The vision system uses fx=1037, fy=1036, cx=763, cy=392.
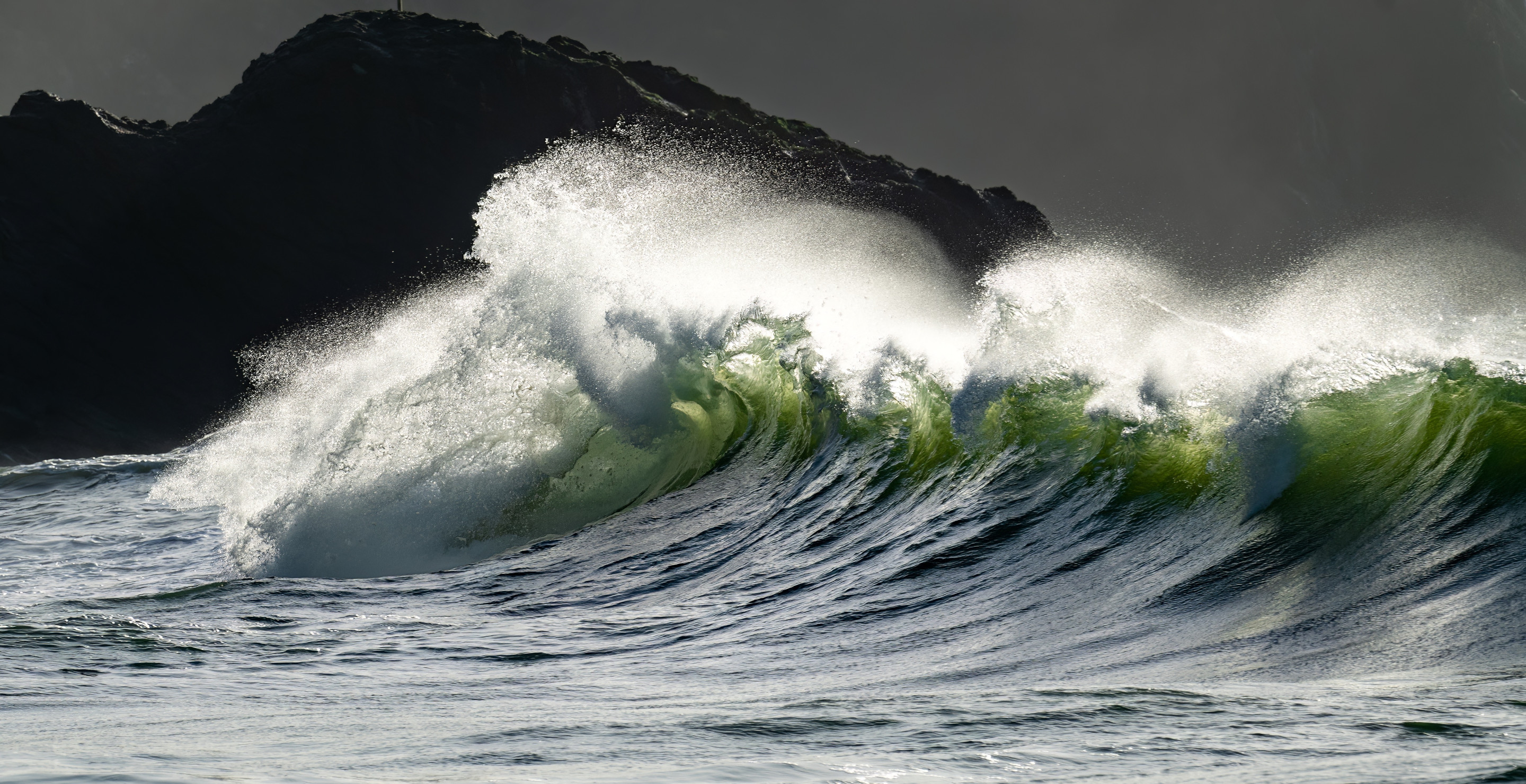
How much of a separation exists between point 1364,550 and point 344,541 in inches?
277

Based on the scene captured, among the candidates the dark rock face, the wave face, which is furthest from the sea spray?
the dark rock face

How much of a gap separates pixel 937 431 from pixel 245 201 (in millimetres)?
31593

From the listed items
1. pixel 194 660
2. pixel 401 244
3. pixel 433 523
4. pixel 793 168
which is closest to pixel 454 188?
pixel 401 244

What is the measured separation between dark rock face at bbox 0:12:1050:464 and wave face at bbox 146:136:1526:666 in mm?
19585

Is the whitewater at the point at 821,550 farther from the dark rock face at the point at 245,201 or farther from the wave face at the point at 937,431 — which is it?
the dark rock face at the point at 245,201

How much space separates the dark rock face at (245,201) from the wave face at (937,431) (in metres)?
19.6

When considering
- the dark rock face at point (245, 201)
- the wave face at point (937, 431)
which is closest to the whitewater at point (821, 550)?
the wave face at point (937, 431)

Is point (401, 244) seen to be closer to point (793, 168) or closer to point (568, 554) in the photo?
point (793, 168)

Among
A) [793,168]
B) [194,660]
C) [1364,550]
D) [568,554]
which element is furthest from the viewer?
[793,168]

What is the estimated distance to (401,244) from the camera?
114 feet

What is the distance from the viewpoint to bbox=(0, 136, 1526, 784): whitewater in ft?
8.89

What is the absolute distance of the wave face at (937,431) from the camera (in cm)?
461

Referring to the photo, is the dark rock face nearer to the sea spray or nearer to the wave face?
the sea spray

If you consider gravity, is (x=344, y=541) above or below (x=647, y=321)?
below
